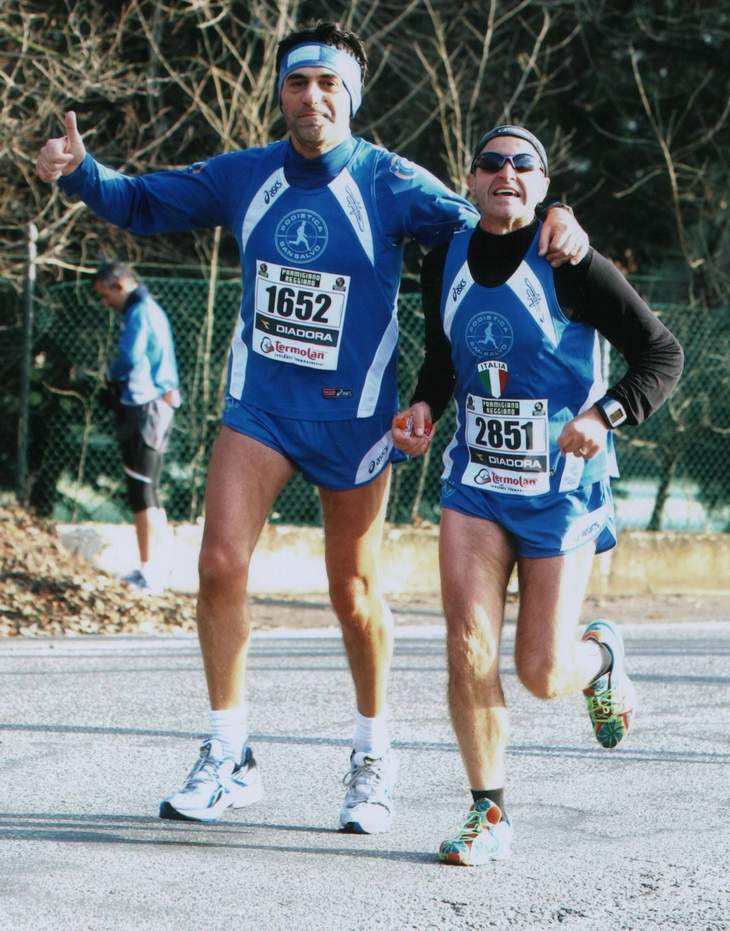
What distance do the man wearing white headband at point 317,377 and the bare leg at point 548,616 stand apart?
1.99 ft

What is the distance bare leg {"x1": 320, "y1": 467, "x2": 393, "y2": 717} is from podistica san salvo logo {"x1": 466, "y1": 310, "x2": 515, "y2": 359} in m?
0.69

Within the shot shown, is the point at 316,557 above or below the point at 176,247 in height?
below

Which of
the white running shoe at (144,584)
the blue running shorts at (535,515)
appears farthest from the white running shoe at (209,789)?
the white running shoe at (144,584)

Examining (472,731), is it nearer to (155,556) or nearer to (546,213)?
(546,213)

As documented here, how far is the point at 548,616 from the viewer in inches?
198

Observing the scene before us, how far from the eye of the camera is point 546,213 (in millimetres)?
4996

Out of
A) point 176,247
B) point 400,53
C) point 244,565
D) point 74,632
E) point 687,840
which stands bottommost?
point 74,632

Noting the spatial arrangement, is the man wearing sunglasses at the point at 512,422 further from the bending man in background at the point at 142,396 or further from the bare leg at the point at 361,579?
the bending man in background at the point at 142,396

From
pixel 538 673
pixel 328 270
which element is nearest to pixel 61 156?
pixel 328 270

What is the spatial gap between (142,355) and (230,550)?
6171 mm

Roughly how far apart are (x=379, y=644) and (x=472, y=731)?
0.70 metres

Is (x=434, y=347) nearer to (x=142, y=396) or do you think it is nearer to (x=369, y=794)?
(x=369, y=794)

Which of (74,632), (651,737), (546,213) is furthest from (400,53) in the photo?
(546,213)

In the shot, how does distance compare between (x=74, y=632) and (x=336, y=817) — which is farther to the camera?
(x=74, y=632)
